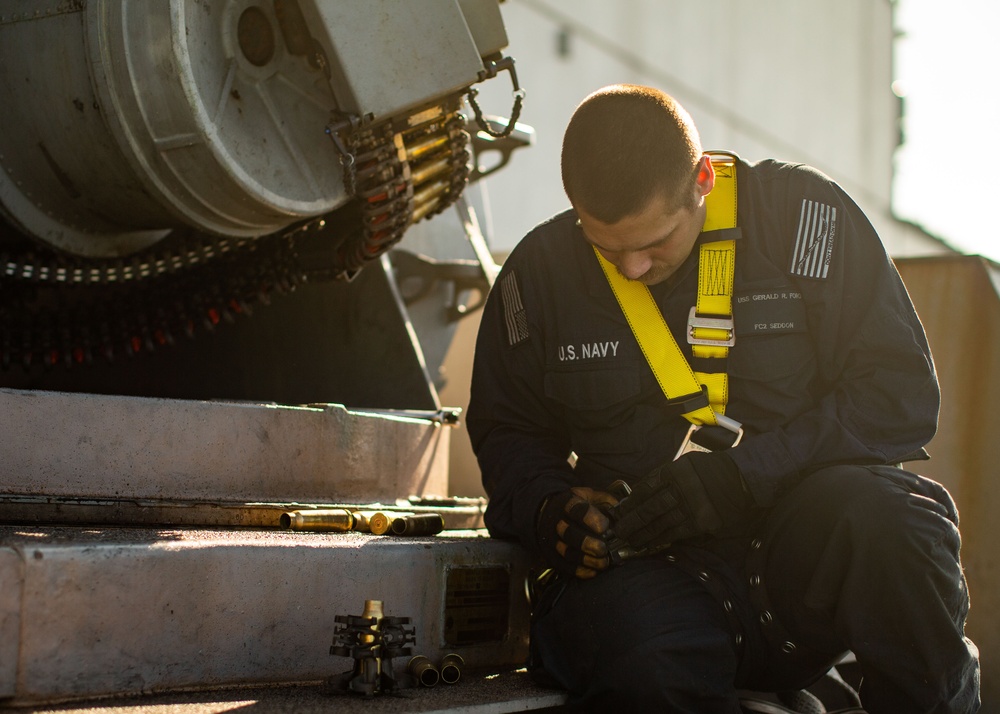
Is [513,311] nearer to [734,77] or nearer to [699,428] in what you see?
[699,428]

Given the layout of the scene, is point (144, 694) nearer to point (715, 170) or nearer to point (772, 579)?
point (772, 579)

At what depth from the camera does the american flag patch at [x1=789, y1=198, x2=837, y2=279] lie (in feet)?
7.72

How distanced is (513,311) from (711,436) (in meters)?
0.56

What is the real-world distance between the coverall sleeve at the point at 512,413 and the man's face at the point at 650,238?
0.28 meters

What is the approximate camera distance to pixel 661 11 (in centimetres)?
1059

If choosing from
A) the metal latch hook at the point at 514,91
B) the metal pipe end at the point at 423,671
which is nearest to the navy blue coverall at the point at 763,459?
the metal pipe end at the point at 423,671

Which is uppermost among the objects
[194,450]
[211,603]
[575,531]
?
[194,450]

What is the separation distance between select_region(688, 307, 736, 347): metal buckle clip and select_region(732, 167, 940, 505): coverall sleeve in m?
0.17

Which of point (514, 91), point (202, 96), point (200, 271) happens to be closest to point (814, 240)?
point (514, 91)

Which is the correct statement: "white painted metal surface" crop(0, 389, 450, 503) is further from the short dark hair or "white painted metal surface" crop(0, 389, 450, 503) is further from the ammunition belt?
the short dark hair

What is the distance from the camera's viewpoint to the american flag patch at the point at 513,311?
256 centimetres

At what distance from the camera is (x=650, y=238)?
7.56ft

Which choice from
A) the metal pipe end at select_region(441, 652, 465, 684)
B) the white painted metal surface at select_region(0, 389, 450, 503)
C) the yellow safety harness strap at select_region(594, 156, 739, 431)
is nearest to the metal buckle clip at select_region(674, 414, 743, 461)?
the yellow safety harness strap at select_region(594, 156, 739, 431)

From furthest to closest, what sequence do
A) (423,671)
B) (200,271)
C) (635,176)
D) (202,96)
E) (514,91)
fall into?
(200,271), (514,91), (202,96), (635,176), (423,671)
